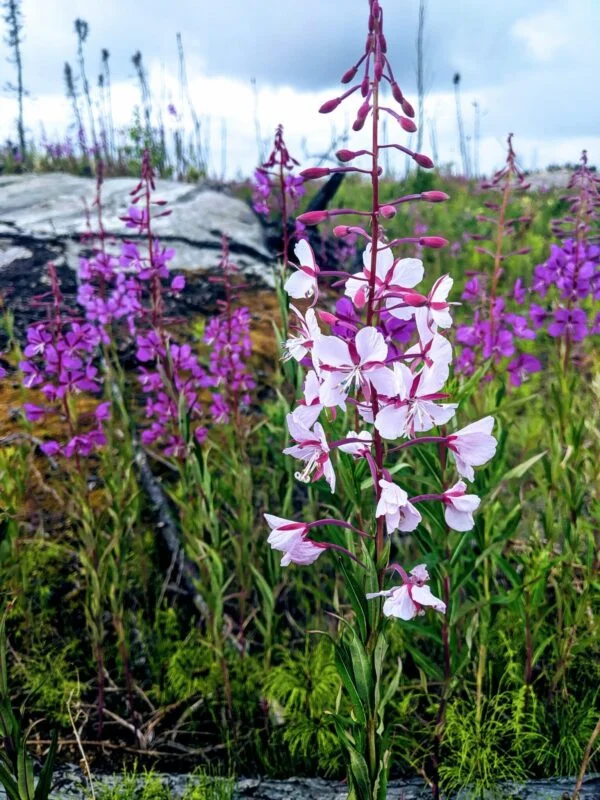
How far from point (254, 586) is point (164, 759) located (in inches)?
35.3

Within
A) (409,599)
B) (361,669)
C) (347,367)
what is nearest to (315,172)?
(347,367)

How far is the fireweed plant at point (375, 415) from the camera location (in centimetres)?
130

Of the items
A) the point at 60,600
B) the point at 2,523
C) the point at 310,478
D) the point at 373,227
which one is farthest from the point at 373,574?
the point at 60,600

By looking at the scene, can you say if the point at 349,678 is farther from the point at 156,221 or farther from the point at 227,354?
the point at 156,221

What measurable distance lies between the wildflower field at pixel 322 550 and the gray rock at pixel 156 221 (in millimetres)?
1595

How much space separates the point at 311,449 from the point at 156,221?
16.0 ft

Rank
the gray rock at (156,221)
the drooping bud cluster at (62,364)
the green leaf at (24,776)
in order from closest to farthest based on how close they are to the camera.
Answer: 1. the green leaf at (24,776)
2. the drooping bud cluster at (62,364)
3. the gray rock at (156,221)

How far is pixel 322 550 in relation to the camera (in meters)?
1.40

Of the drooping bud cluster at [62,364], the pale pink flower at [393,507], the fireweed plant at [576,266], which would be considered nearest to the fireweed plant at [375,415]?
the pale pink flower at [393,507]

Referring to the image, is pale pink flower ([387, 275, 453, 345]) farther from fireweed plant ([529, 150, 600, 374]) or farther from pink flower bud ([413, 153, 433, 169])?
fireweed plant ([529, 150, 600, 374])

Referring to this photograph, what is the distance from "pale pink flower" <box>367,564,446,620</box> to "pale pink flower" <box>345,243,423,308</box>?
0.58m

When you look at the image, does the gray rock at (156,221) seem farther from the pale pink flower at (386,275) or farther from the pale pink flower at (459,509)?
the pale pink flower at (459,509)

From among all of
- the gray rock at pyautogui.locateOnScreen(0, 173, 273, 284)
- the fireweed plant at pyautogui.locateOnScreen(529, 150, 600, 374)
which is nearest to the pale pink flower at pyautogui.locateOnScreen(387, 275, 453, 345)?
the fireweed plant at pyautogui.locateOnScreen(529, 150, 600, 374)

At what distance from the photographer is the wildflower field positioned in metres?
1.41
